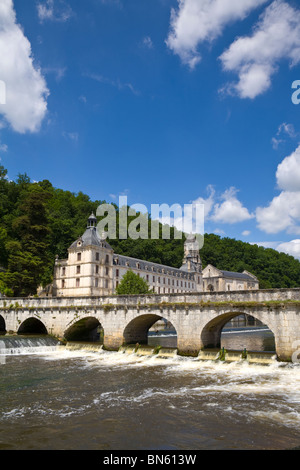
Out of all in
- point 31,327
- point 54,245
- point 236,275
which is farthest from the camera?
point 236,275

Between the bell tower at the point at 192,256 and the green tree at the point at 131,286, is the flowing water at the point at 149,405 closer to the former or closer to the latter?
the green tree at the point at 131,286

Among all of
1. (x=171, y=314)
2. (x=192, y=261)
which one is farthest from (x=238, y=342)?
(x=192, y=261)

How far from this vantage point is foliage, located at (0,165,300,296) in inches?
1848

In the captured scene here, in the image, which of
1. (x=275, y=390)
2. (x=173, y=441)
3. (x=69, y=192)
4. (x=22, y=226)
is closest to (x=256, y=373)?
(x=275, y=390)

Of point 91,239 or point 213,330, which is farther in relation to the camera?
point 91,239

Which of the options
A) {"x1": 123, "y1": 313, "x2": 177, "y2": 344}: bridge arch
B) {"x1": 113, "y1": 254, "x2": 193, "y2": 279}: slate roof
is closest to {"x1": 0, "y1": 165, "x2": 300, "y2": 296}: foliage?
{"x1": 113, "y1": 254, "x2": 193, "y2": 279}: slate roof

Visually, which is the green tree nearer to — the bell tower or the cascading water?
the cascading water

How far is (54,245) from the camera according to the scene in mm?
66188

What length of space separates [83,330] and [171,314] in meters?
12.5

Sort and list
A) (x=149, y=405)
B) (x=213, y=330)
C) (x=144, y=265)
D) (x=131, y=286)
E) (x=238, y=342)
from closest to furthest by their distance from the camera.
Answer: (x=149, y=405) < (x=213, y=330) < (x=238, y=342) < (x=131, y=286) < (x=144, y=265)

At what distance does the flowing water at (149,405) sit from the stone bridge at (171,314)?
201 centimetres

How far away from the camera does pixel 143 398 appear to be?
13.9 metres

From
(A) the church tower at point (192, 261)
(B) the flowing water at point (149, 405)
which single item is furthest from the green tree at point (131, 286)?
(A) the church tower at point (192, 261)

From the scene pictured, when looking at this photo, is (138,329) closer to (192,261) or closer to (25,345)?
(25,345)
